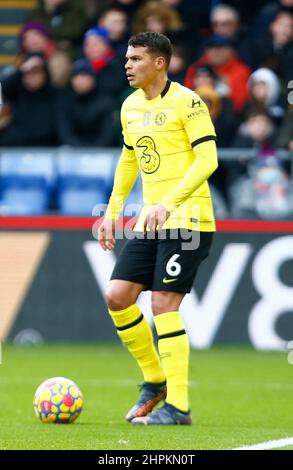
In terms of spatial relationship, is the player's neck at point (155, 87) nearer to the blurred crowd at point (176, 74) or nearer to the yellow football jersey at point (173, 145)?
the yellow football jersey at point (173, 145)

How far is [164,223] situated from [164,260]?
0.23m

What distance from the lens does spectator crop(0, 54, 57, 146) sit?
1393cm

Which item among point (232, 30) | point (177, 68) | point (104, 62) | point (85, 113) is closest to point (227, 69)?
point (177, 68)

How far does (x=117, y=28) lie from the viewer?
46.9 ft

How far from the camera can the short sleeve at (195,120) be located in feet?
23.6

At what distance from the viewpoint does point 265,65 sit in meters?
13.5

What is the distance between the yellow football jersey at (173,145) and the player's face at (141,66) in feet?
0.46

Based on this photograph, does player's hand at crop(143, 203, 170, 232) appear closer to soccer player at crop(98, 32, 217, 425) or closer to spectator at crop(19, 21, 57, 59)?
soccer player at crop(98, 32, 217, 425)

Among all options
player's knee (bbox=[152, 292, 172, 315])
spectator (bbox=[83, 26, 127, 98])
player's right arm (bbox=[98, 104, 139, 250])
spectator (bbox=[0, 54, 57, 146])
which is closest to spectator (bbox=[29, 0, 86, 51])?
spectator (bbox=[83, 26, 127, 98])

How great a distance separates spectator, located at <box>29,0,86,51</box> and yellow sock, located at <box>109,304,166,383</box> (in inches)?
320

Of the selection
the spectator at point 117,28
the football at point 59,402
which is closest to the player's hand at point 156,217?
the football at point 59,402

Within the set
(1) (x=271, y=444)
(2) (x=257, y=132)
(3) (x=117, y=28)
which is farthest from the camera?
(3) (x=117, y=28)

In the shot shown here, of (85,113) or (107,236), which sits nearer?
(107,236)

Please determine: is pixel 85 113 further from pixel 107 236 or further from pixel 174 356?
pixel 174 356
